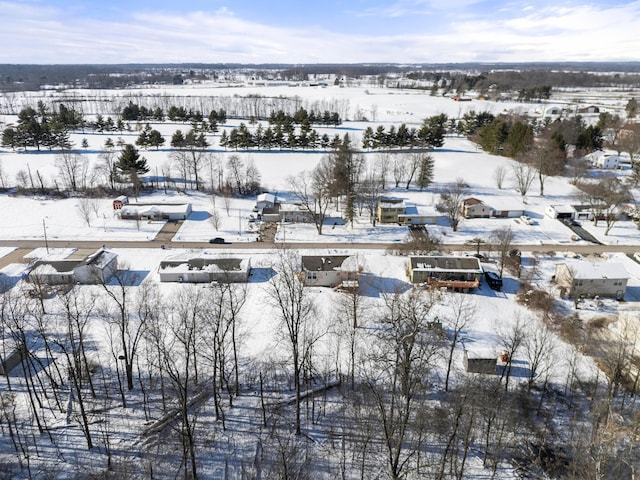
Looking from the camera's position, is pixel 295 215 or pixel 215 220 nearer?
pixel 215 220

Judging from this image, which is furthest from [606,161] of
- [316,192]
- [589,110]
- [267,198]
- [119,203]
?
[119,203]

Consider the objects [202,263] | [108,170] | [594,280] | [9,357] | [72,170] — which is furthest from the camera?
[108,170]

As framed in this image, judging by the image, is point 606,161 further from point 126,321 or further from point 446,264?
point 126,321

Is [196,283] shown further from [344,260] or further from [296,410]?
[296,410]

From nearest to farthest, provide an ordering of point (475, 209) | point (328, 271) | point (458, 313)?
point (458, 313) < point (328, 271) < point (475, 209)

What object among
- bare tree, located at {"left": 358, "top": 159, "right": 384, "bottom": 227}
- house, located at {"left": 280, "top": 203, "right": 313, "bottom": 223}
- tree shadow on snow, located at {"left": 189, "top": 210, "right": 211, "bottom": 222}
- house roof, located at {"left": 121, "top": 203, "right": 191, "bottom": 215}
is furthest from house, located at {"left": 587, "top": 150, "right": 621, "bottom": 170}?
house roof, located at {"left": 121, "top": 203, "right": 191, "bottom": 215}

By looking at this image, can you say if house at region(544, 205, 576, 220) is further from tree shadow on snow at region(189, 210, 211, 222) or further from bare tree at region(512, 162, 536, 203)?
tree shadow on snow at region(189, 210, 211, 222)

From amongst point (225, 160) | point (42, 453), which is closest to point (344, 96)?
point (225, 160)
